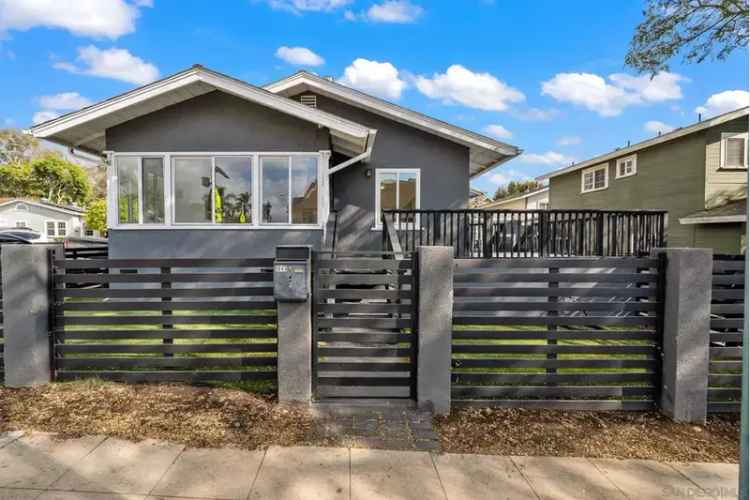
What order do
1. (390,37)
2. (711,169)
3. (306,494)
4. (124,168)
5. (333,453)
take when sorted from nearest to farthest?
(306,494), (333,453), (124,168), (711,169), (390,37)

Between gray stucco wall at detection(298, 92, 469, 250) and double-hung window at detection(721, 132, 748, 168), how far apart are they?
8.58 meters

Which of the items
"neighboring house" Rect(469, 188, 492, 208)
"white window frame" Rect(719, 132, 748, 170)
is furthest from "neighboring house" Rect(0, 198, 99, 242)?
"white window frame" Rect(719, 132, 748, 170)

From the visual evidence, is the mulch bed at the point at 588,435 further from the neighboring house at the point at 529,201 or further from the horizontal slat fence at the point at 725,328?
the neighboring house at the point at 529,201

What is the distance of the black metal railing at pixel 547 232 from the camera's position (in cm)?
812

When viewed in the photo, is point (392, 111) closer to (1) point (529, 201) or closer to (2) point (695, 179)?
(2) point (695, 179)

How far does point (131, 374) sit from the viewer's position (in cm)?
393

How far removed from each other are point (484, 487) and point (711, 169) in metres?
14.5

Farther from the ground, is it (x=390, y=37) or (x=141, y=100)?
(x=390, y=37)

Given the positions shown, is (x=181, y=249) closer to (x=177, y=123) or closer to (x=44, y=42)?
(x=177, y=123)

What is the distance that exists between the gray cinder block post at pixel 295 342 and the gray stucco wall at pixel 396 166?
22.8 feet

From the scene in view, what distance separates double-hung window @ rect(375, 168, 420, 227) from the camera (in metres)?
10.6

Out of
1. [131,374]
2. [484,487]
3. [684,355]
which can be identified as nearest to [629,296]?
[684,355]

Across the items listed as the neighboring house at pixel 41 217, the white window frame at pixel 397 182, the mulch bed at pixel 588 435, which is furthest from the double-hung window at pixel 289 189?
the neighboring house at pixel 41 217

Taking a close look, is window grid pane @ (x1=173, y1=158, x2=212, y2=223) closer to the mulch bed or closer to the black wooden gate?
the black wooden gate
